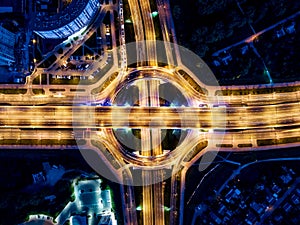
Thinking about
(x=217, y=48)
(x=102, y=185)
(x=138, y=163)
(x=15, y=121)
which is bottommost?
(x=102, y=185)

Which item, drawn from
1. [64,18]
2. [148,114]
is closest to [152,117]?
[148,114]

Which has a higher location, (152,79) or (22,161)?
(152,79)

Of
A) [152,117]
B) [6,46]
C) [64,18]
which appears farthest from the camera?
[152,117]

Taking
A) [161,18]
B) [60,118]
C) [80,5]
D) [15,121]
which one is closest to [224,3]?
[161,18]

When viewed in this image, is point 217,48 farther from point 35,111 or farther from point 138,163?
point 35,111

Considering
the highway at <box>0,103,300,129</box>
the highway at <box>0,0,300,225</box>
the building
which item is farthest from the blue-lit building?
the highway at <box>0,103,300,129</box>

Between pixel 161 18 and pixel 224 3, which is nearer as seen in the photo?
pixel 224 3

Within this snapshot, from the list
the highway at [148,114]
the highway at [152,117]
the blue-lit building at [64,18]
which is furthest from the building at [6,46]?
the highway at [152,117]

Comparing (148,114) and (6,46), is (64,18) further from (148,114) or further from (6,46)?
(148,114)

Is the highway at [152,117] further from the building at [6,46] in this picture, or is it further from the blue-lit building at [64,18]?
the blue-lit building at [64,18]
